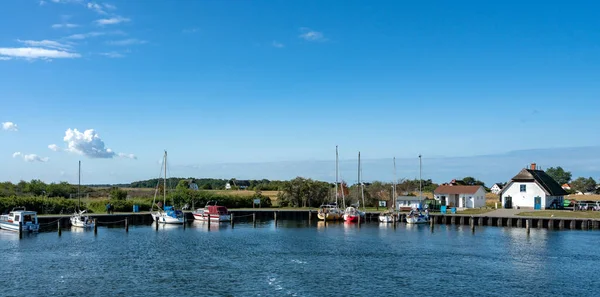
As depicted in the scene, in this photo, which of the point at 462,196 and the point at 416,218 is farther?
the point at 462,196

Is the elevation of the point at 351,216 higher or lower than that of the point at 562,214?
lower

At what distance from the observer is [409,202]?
316ft

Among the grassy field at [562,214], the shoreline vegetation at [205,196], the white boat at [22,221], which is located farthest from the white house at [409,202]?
the white boat at [22,221]

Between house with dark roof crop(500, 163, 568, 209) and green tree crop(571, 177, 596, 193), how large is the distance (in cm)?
9189

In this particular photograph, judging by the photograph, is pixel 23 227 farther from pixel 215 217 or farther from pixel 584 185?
pixel 584 185

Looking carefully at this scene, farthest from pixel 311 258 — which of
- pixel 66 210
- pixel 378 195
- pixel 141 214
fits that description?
pixel 378 195

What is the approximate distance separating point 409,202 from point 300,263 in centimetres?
5352

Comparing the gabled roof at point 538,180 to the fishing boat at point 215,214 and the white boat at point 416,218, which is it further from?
the fishing boat at point 215,214

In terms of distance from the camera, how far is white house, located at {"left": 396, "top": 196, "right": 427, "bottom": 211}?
95.2m

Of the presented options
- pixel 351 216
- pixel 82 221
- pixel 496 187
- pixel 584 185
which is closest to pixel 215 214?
pixel 82 221

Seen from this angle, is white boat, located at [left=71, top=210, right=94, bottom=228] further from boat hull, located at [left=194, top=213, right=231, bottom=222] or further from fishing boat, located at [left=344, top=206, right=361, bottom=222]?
fishing boat, located at [left=344, top=206, right=361, bottom=222]

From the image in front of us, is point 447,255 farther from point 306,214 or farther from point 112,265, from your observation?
point 306,214

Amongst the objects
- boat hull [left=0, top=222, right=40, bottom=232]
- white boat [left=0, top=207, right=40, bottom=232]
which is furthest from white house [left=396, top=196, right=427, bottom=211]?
white boat [left=0, top=207, right=40, bottom=232]

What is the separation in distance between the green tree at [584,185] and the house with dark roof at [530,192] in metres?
91.9
